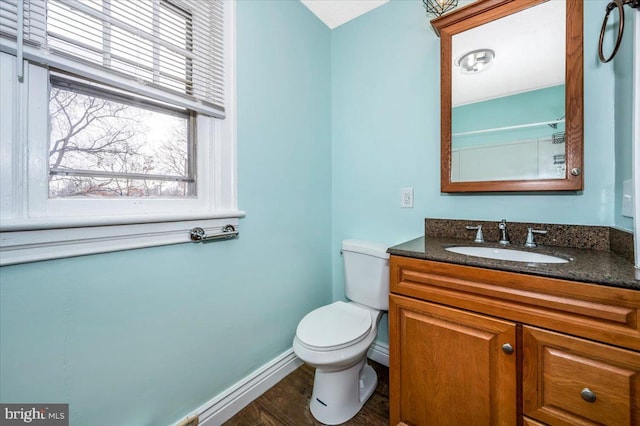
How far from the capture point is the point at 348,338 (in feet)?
4.09

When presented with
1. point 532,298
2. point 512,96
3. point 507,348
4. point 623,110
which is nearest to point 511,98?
point 512,96

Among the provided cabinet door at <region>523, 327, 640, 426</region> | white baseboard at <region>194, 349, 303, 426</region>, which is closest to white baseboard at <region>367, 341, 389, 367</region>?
white baseboard at <region>194, 349, 303, 426</region>

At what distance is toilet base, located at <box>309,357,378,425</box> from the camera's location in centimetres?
129

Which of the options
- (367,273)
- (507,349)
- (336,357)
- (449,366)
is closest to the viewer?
(507,349)

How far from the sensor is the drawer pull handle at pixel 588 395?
2.47 ft

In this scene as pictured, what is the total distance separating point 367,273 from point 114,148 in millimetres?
1400

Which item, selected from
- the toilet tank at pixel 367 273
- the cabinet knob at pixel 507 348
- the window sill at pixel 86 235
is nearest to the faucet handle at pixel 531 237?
the cabinet knob at pixel 507 348

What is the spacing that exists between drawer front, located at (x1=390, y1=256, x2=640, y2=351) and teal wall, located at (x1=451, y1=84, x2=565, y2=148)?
0.79 meters

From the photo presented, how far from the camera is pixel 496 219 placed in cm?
136

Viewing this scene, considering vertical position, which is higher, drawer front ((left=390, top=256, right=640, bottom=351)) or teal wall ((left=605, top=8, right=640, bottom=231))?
teal wall ((left=605, top=8, right=640, bottom=231))

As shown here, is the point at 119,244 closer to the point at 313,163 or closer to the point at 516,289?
the point at 313,163

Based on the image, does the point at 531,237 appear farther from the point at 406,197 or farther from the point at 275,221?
the point at 275,221

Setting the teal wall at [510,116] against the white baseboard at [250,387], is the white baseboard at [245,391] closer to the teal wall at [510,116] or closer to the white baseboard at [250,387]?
the white baseboard at [250,387]

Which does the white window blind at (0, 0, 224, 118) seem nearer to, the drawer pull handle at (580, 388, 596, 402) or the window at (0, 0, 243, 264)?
the window at (0, 0, 243, 264)
